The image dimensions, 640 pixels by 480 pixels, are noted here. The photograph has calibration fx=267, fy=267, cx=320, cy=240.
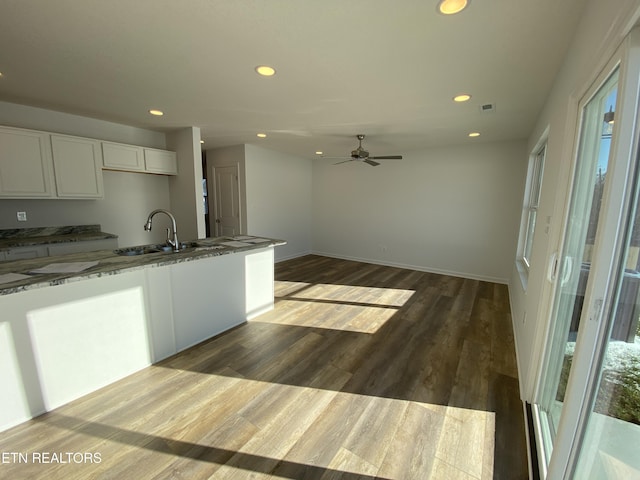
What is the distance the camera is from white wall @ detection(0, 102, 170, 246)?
10.5 feet

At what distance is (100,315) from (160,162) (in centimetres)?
283

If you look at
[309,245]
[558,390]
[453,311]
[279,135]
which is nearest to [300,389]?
[558,390]

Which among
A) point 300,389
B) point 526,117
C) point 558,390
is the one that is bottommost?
point 300,389

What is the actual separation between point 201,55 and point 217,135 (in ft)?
8.50

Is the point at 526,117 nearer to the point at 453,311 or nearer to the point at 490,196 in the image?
the point at 490,196

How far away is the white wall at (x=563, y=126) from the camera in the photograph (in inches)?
43.3

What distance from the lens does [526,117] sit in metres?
3.15

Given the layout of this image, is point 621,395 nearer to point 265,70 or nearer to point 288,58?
point 288,58

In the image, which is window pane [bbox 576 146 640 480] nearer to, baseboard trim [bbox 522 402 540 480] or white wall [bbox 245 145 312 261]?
baseboard trim [bbox 522 402 540 480]

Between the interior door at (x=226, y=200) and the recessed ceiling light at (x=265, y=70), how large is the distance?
3.23 meters

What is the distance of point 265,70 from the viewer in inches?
84.4

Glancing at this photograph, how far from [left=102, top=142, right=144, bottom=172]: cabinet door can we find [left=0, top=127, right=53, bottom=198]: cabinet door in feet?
1.84

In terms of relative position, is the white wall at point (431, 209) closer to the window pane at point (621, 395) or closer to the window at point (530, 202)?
the window at point (530, 202)

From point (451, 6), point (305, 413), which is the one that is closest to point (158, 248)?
point (305, 413)
